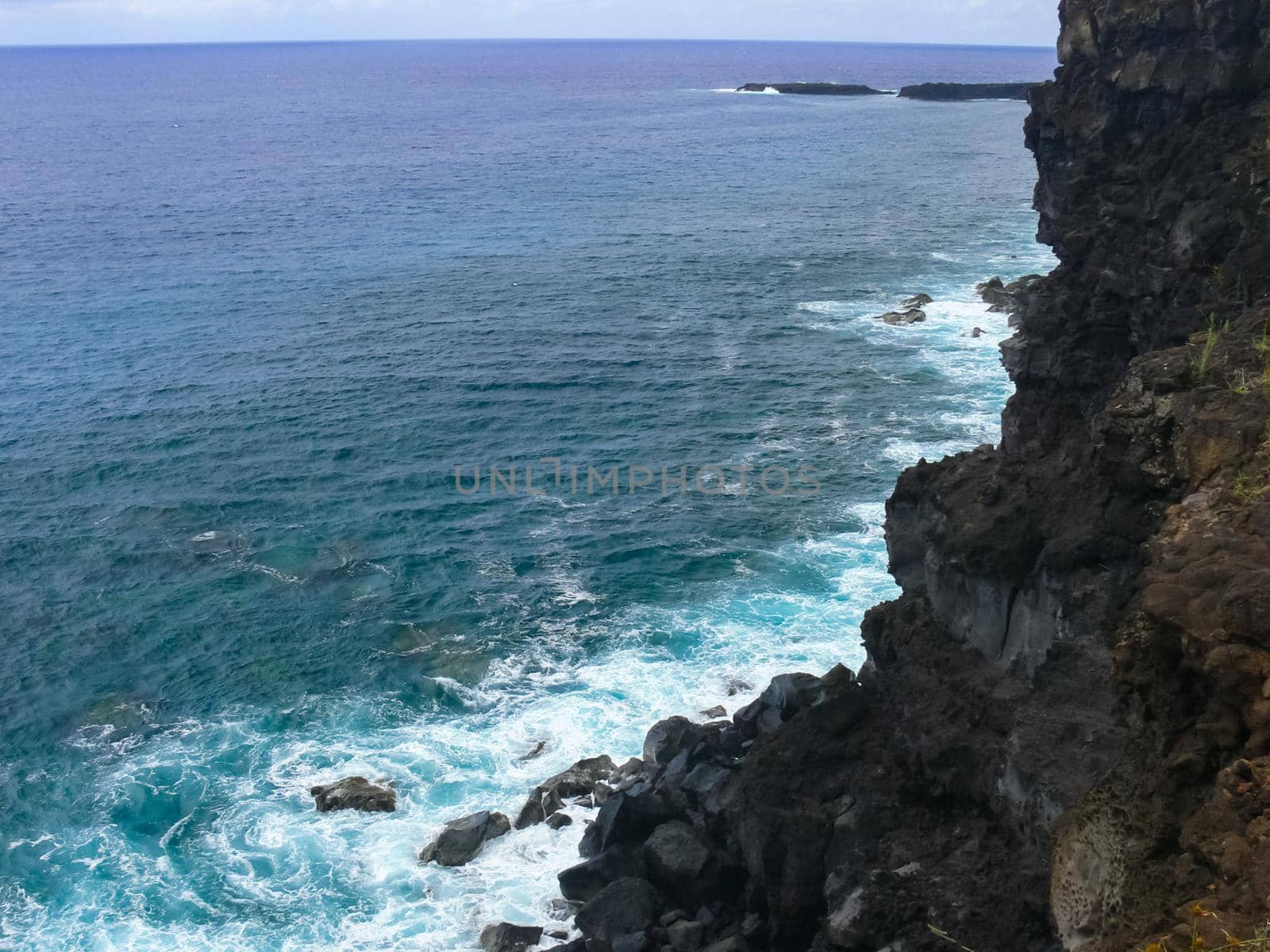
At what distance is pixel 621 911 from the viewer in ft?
120

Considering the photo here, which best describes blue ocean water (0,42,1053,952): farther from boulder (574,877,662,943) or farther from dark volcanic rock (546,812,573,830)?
boulder (574,877,662,943)

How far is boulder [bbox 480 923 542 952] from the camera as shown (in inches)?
1492

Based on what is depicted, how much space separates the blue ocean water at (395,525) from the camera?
4356cm

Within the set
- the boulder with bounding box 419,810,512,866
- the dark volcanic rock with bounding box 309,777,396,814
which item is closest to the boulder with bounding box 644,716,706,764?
the boulder with bounding box 419,810,512,866

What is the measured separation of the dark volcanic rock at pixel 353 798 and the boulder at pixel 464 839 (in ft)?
10.6

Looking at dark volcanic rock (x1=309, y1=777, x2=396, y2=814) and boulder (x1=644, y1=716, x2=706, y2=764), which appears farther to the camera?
dark volcanic rock (x1=309, y1=777, x2=396, y2=814)

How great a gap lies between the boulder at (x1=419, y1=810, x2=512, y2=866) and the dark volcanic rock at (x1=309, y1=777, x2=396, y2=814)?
3228mm

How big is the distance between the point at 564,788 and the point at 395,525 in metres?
25.3

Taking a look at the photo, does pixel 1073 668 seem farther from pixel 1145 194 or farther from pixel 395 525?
pixel 395 525

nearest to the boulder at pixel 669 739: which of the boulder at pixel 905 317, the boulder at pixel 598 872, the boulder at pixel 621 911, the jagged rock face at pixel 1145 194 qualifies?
the boulder at pixel 598 872

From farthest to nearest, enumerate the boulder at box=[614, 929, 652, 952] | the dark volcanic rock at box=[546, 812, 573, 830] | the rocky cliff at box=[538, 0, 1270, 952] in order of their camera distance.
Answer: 1. the dark volcanic rock at box=[546, 812, 573, 830]
2. the boulder at box=[614, 929, 652, 952]
3. the rocky cliff at box=[538, 0, 1270, 952]

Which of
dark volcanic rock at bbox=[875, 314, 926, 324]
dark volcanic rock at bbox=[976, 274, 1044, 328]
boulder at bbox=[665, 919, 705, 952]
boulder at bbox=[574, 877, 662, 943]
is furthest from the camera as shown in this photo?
dark volcanic rock at bbox=[875, 314, 926, 324]

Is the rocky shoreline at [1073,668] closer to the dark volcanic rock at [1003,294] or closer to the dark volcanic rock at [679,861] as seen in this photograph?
the dark volcanic rock at [679,861]

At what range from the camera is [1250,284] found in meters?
38.0
